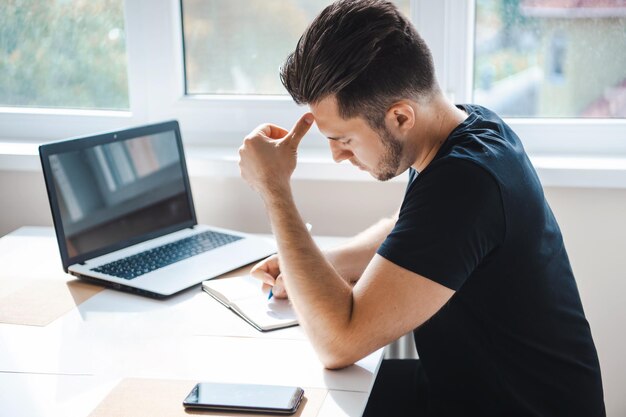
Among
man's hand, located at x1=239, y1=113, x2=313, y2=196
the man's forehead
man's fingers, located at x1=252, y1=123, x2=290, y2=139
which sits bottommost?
man's hand, located at x1=239, y1=113, x2=313, y2=196

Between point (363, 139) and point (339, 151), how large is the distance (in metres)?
0.09

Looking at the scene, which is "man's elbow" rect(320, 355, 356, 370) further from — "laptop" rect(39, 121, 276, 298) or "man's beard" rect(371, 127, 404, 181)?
"laptop" rect(39, 121, 276, 298)

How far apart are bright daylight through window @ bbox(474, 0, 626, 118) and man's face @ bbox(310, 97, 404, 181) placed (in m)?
0.84

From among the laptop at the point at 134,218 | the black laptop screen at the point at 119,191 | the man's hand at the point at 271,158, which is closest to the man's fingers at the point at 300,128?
the man's hand at the point at 271,158

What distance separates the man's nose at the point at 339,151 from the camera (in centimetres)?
Result: 149

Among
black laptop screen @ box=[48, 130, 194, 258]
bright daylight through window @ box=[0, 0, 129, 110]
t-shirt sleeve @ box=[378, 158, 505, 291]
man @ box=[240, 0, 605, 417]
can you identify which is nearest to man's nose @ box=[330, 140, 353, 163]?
man @ box=[240, 0, 605, 417]

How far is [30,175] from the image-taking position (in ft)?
7.57

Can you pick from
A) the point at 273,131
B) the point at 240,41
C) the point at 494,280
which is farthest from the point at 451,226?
the point at 240,41

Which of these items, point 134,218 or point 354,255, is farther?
point 134,218

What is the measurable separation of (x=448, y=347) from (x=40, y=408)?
0.67 metres

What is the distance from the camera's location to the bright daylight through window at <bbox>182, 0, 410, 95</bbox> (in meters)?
2.26

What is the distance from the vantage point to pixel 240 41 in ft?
7.53

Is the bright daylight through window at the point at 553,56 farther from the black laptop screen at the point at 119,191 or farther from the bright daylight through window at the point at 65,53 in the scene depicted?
the bright daylight through window at the point at 65,53

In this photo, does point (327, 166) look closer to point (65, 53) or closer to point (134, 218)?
point (134, 218)
